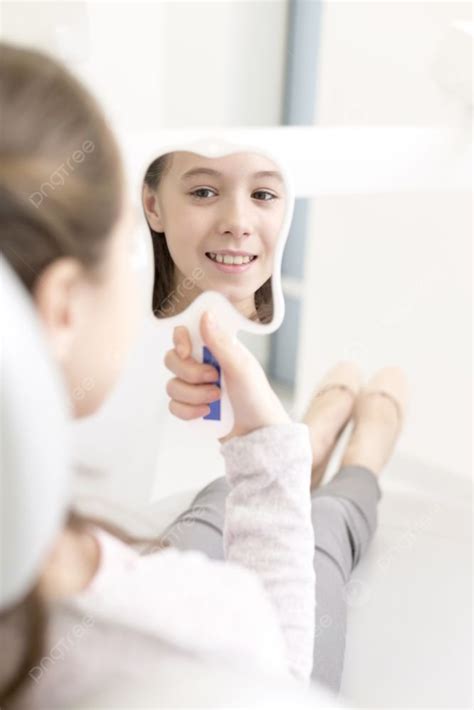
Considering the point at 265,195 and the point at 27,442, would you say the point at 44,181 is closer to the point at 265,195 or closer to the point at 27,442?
the point at 27,442

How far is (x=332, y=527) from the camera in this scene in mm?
884

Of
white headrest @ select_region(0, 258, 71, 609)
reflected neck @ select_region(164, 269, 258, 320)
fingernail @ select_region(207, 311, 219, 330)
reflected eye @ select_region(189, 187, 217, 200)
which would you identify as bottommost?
white headrest @ select_region(0, 258, 71, 609)

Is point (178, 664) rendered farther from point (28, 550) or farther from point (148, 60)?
point (148, 60)

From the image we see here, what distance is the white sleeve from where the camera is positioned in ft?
2.03

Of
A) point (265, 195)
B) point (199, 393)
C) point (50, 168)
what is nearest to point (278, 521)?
point (199, 393)

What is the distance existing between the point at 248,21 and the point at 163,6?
15 cm

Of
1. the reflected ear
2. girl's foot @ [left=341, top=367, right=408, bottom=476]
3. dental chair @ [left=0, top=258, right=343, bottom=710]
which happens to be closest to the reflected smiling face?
the reflected ear

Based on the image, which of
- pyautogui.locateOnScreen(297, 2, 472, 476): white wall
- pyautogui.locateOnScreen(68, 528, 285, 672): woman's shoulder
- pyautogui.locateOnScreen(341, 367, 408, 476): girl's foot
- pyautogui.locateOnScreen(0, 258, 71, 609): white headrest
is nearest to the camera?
pyautogui.locateOnScreen(0, 258, 71, 609): white headrest

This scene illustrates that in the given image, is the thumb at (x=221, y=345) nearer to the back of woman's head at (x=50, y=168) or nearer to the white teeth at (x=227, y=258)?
the white teeth at (x=227, y=258)

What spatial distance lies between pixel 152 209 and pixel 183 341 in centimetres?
8

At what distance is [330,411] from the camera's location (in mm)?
1126

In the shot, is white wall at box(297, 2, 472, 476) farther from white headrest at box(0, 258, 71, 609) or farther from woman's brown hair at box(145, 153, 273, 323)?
white headrest at box(0, 258, 71, 609)

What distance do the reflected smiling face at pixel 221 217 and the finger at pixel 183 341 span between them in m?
0.03

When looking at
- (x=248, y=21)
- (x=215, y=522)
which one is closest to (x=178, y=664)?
(x=215, y=522)
